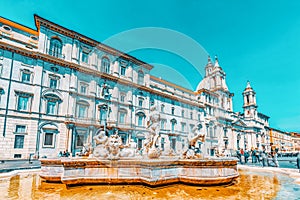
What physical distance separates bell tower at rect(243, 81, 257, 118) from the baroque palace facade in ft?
103

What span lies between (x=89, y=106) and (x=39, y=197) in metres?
20.4

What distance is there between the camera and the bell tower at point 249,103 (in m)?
58.1

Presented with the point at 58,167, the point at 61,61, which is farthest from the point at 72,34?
the point at 58,167

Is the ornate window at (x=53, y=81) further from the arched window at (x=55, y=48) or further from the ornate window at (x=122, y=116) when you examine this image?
the ornate window at (x=122, y=116)

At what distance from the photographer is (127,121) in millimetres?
27906

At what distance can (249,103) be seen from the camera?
195 feet

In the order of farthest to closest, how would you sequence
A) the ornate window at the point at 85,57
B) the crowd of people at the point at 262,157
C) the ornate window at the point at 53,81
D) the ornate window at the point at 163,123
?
the ornate window at the point at 163,123 → the ornate window at the point at 85,57 → the ornate window at the point at 53,81 → the crowd of people at the point at 262,157

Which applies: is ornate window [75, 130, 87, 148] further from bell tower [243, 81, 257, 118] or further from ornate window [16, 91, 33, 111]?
bell tower [243, 81, 257, 118]

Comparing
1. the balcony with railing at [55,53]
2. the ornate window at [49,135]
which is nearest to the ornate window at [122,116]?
the ornate window at [49,135]

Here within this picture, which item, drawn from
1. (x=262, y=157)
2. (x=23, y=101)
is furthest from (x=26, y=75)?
(x=262, y=157)

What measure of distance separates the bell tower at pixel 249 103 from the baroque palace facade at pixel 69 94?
31472mm

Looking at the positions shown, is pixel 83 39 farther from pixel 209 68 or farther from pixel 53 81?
pixel 209 68

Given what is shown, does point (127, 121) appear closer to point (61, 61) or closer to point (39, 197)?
point (61, 61)

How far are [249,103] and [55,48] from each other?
58359mm
